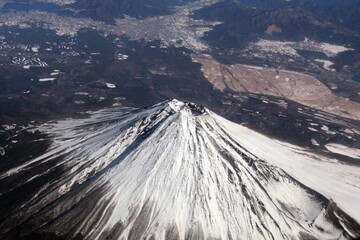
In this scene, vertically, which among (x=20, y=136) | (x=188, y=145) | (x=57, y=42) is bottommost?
(x=57, y=42)

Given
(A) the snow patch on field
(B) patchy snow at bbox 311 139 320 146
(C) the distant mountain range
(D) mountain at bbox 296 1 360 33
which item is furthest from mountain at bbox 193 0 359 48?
(A) the snow patch on field

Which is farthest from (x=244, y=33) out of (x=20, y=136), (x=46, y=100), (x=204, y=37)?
(x=20, y=136)

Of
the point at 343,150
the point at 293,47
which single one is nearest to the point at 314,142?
the point at 343,150

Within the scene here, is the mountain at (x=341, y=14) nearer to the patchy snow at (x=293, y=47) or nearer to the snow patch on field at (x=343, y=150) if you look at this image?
the patchy snow at (x=293, y=47)

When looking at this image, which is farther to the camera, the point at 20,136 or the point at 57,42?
the point at 57,42

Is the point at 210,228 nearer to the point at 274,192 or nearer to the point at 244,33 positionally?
the point at 274,192

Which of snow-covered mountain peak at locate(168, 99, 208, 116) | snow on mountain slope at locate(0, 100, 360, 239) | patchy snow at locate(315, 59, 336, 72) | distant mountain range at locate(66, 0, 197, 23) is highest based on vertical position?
snow-covered mountain peak at locate(168, 99, 208, 116)

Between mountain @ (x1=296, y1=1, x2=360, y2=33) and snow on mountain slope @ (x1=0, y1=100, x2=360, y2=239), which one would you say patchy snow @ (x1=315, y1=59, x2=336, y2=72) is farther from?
snow on mountain slope @ (x1=0, y1=100, x2=360, y2=239)

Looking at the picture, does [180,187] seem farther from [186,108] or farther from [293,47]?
[293,47]
